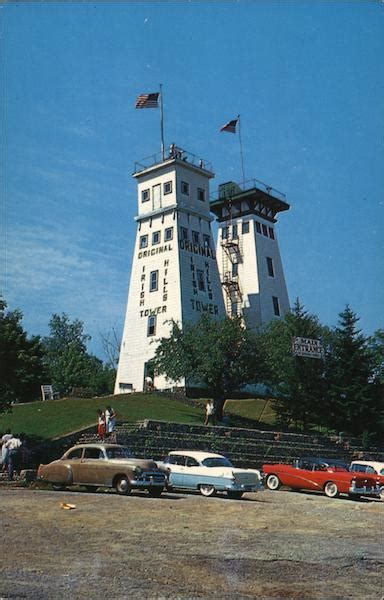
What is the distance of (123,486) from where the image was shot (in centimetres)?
1802

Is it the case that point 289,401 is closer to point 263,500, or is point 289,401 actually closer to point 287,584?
point 263,500

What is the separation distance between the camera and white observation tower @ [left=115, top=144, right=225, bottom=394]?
51469mm

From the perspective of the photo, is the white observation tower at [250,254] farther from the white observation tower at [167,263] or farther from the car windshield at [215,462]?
the car windshield at [215,462]

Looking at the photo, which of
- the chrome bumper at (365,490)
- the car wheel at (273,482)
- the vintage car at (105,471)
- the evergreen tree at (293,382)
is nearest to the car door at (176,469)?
the vintage car at (105,471)

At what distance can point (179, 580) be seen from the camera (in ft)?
25.8

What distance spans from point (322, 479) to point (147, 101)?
35919 mm

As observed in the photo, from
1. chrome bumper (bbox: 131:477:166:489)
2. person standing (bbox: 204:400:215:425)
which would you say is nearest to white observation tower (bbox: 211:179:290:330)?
person standing (bbox: 204:400:215:425)

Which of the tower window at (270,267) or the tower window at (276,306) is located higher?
the tower window at (270,267)

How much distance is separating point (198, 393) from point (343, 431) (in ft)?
37.5

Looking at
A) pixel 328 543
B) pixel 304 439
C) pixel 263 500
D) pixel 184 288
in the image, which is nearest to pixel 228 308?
pixel 184 288

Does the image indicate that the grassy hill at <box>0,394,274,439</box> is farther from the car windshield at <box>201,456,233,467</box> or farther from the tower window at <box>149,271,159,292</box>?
the tower window at <box>149,271,159,292</box>

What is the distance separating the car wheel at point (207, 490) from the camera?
771 inches

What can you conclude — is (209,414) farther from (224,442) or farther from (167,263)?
(167,263)

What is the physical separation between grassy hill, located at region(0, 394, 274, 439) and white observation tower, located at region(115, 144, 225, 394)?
Answer: 7.02m
